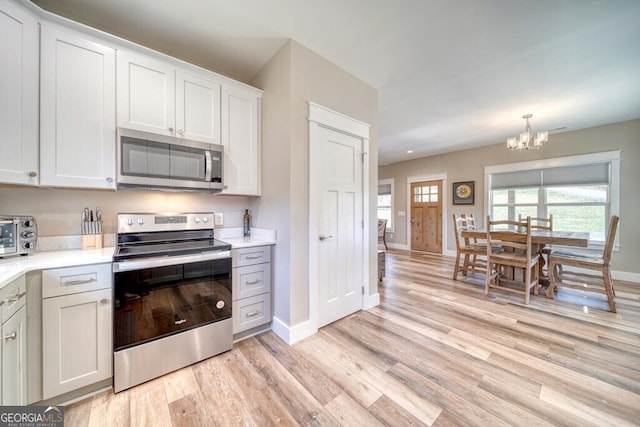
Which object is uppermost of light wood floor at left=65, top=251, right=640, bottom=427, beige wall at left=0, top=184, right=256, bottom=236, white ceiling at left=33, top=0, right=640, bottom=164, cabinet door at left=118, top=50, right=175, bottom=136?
white ceiling at left=33, top=0, right=640, bottom=164

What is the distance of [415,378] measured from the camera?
161 cm

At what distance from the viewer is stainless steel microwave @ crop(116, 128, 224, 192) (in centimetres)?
169

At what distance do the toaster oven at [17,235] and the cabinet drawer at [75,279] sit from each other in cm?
37

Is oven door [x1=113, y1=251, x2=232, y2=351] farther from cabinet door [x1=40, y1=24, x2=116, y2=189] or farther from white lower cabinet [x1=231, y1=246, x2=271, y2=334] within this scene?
cabinet door [x1=40, y1=24, x2=116, y2=189]

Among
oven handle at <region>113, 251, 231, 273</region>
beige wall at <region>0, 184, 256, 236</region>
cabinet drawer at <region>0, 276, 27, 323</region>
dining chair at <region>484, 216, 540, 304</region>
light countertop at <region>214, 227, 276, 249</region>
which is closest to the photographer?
cabinet drawer at <region>0, 276, 27, 323</region>

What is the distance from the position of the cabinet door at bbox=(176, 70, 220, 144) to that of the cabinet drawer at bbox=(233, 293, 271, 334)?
148 cm

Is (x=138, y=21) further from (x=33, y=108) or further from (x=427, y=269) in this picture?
(x=427, y=269)

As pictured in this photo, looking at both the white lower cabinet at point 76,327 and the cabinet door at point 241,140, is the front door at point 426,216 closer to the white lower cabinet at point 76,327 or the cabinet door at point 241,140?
the cabinet door at point 241,140

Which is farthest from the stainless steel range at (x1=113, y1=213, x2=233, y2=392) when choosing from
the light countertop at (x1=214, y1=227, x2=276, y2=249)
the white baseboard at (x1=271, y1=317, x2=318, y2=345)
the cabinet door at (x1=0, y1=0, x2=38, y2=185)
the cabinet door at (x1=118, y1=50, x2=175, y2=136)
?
the cabinet door at (x1=118, y1=50, x2=175, y2=136)

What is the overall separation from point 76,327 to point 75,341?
0.27ft

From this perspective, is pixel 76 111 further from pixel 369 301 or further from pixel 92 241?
pixel 369 301

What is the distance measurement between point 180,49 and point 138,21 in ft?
1.16

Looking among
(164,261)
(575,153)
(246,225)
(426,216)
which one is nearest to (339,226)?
(246,225)

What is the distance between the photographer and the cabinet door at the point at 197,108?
1.94 m
